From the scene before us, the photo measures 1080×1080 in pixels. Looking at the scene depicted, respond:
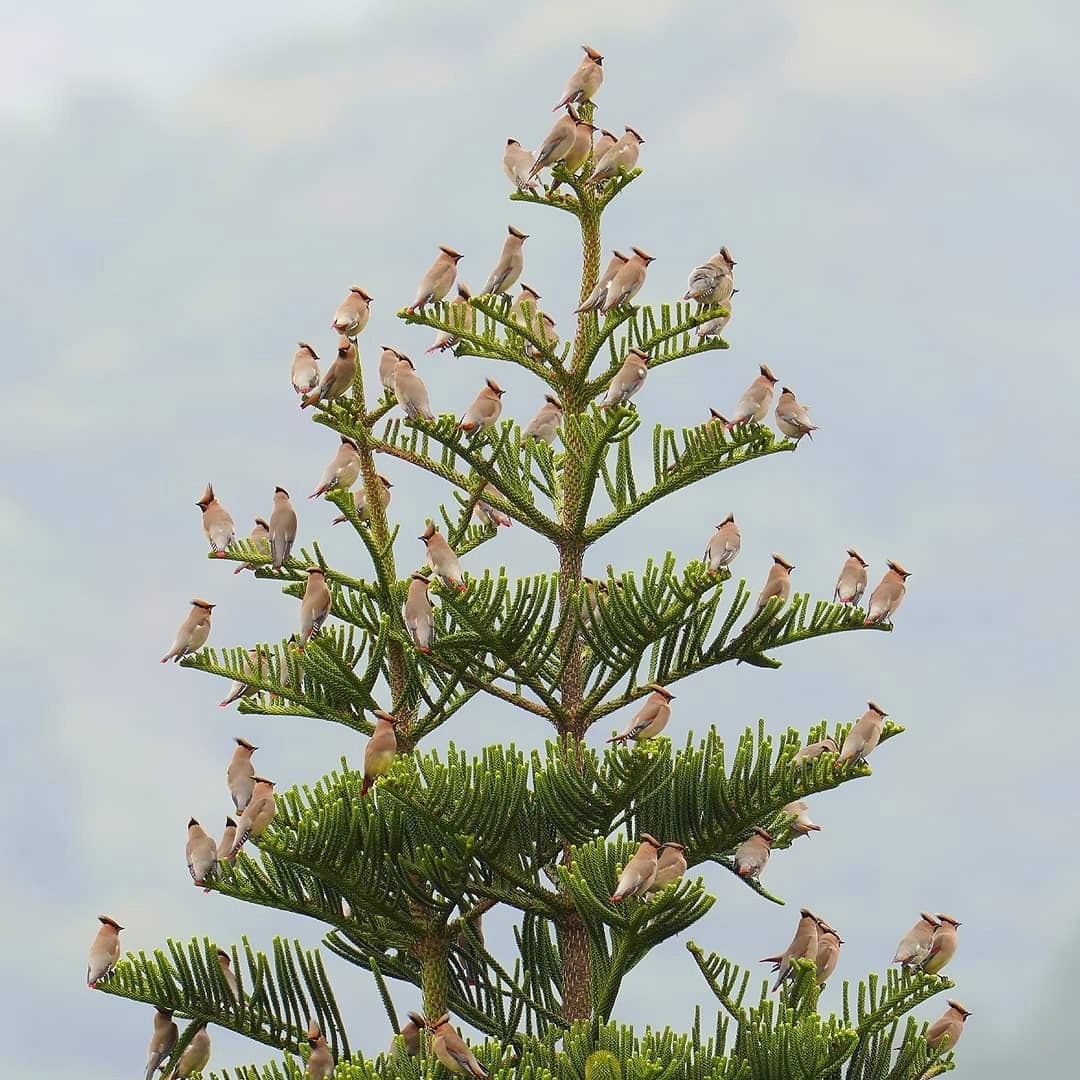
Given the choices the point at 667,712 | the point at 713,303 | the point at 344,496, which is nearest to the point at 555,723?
the point at 667,712

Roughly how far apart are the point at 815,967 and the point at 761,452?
8.14 feet

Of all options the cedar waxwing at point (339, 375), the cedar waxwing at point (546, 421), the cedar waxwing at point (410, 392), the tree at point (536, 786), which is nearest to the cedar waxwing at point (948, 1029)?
the tree at point (536, 786)

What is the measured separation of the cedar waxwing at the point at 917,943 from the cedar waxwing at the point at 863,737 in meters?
0.98

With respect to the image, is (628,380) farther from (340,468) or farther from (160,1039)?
(160,1039)

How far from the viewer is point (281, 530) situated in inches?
432

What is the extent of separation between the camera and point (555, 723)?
1098 cm

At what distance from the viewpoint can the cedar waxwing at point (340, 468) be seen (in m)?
10.9

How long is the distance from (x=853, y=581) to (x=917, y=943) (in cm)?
179

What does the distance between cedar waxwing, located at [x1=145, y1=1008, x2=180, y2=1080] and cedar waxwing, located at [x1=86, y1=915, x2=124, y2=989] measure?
1.16ft

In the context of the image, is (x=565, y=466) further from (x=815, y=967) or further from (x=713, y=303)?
(x=815, y=967)

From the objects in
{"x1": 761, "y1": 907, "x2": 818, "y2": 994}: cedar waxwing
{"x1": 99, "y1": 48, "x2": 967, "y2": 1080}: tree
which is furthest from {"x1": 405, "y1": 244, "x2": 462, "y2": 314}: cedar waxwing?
{"x1": 761, "y1": 907, "x2": 818, "y2": 994}: cedar waxwing

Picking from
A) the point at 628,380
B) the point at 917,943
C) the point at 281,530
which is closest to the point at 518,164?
the point at 628,380

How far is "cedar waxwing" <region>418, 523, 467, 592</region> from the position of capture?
10.3m

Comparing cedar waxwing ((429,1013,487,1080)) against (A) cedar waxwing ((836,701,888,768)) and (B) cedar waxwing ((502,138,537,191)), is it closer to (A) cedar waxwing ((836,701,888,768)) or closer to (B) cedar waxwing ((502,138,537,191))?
(A) cedar waxwing ((836,701,888,768))
